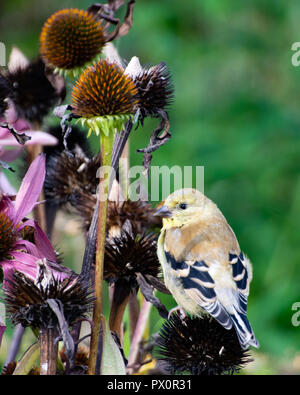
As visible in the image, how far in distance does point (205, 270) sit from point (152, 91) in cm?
29

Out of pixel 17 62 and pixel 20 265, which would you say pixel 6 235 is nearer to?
pixel 20 265

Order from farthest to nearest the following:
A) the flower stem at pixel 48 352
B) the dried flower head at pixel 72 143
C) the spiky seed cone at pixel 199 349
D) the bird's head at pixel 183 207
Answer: the dried flower head at pixel 72 143
the bird's head at pixel 183 207
the spiky seed cone at pixel 199 349
the flower stem at pixel 48 352

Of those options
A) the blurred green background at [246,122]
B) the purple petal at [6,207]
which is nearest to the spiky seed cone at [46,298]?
the purple petal at [6,207]

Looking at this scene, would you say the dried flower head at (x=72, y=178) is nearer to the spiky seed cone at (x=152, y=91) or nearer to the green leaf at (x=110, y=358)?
the spiky seed cone at (x=152, y=91)

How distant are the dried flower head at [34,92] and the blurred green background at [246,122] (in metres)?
0.95

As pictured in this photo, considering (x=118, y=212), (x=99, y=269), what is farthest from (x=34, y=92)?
(x=99, y=269)

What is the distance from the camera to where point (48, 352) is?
29.9 inches

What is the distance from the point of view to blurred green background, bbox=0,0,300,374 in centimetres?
223

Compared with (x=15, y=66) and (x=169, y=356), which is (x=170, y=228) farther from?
(x=15, y=66)

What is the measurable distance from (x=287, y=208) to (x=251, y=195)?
15cm

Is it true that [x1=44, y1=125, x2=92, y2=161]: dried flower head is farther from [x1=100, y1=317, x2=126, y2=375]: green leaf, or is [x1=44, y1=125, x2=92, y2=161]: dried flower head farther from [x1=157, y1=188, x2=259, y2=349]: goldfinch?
[x1=100, y1=317, x2=126, y2=375]: green leaf

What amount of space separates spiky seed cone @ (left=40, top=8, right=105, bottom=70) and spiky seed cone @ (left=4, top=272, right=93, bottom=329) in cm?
40

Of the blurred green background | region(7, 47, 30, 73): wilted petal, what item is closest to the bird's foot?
region(7, 47, 30, 73): wilted petal

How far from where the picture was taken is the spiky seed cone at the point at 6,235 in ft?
2.77
